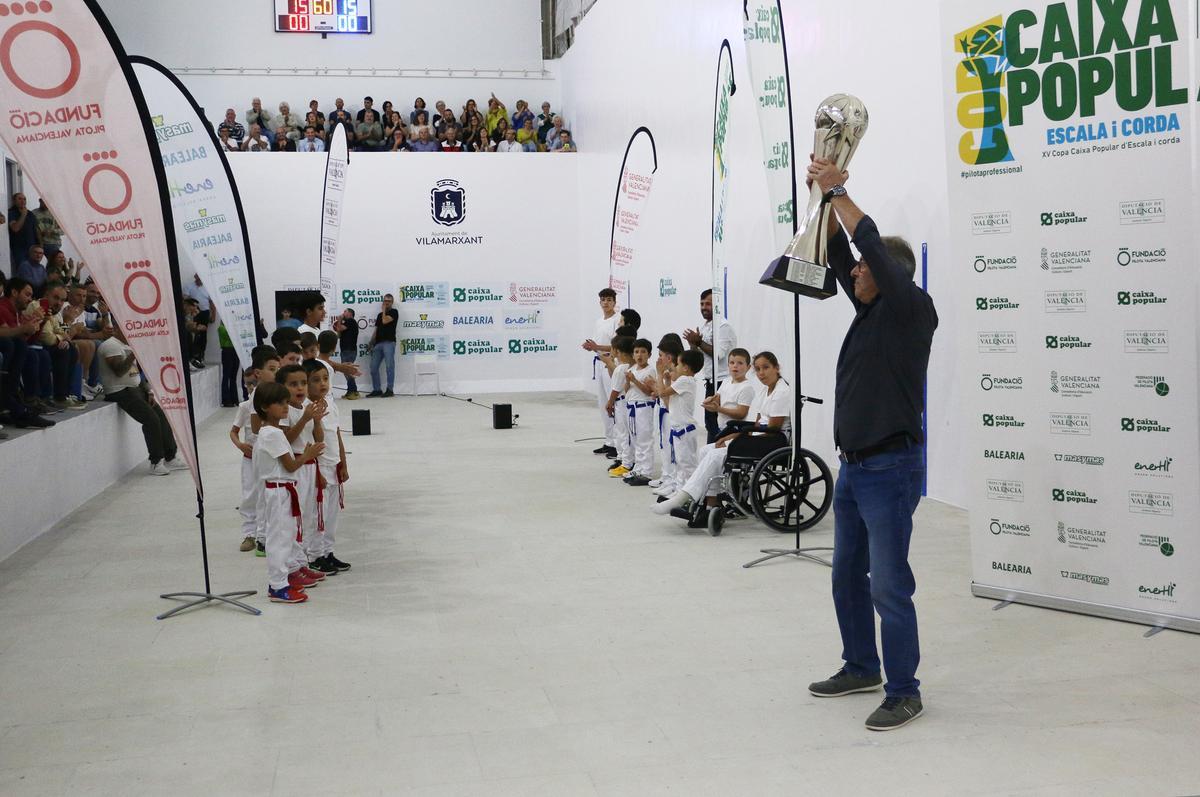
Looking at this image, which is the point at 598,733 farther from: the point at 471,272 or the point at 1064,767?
the point at 471,272

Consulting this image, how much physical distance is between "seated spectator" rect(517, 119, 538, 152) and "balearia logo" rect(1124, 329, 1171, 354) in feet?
56.9

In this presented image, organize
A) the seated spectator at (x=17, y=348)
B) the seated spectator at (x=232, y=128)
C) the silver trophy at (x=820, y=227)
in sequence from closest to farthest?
1. the silver trophy at (x=820, y=227)
2. the seated spectator at (x=17, y=348)
3. the seated spectator at (x=232, y=128)

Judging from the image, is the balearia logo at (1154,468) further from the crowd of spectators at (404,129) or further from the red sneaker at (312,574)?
the crowd of spectators at (404,129)

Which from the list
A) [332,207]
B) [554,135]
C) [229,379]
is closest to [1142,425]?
[332,207]

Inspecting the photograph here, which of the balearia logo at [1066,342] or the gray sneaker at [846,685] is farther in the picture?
the balearia logo at [1066,342]

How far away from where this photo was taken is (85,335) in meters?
10.9

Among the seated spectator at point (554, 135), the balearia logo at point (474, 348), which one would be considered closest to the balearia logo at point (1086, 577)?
the balearia logo at point (474, 348)

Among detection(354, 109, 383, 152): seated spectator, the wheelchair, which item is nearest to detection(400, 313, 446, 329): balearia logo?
detection(354, 109, 383, 152): seated spectator

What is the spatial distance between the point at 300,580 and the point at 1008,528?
11.8 ft

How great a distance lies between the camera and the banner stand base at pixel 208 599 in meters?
5.67

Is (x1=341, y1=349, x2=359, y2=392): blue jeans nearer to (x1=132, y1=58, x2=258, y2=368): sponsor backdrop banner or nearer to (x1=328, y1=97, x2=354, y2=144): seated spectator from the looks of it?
(x1=328, y1=97, x2=354, y2=144): seated spectator

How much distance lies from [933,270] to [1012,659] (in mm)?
4207

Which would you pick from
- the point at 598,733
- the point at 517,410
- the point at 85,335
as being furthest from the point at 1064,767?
the point at 517,410

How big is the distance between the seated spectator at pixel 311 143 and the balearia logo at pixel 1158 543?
688 inches
